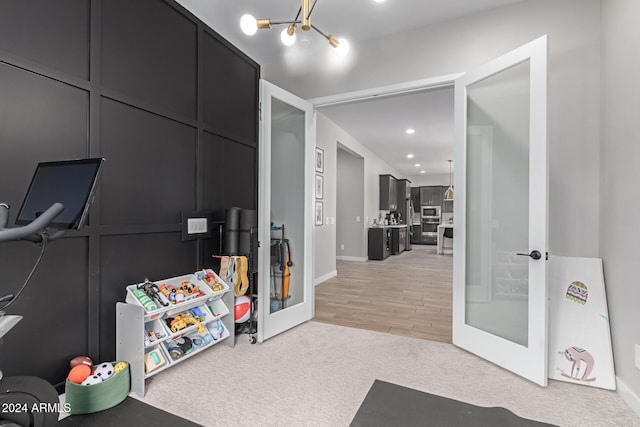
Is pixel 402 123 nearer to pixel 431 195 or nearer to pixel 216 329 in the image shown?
pixel 216 329

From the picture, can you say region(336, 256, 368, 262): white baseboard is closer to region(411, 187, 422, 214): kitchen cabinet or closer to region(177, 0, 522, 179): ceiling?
region(177, 0, 522, 179): ceiling

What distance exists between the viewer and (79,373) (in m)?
1.86

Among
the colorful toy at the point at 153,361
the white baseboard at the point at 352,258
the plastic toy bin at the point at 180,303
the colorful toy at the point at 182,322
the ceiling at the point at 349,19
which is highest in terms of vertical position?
the ceiling at the point at 349,19

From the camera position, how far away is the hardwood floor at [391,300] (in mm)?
3238

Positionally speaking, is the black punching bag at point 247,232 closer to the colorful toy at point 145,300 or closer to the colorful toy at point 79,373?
the colorful toy at point 145,300

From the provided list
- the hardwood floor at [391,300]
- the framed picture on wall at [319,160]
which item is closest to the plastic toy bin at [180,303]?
the hardwood floor at [391,300]

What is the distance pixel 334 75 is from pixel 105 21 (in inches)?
79.0

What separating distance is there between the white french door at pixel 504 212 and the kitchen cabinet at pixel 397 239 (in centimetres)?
603

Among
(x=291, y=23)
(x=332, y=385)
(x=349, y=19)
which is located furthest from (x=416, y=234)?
(x=291, y=23)

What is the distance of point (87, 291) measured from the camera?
2055mm

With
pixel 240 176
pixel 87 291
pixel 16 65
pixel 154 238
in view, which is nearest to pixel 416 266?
pixel 240 176

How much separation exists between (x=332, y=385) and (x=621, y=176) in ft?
7.57

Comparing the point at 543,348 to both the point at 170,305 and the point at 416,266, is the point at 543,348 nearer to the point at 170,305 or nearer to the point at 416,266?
the point at 170,305

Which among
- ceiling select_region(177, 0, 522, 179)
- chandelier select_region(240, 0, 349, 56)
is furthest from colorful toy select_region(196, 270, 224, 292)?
ceiling select_region(177, 0, 522, 179)
